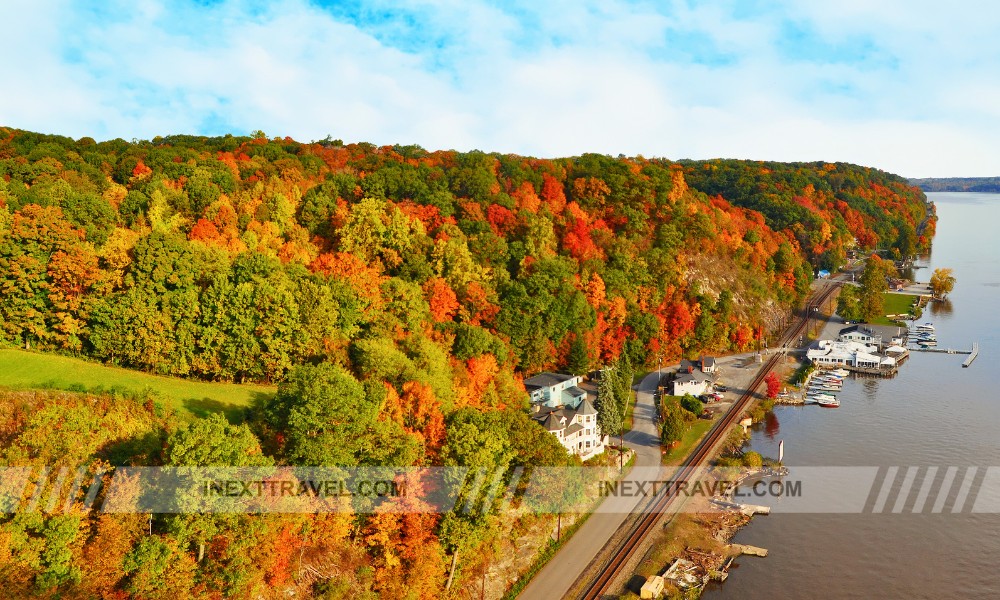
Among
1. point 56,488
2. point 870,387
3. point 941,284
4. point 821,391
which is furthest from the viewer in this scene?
point 941,284

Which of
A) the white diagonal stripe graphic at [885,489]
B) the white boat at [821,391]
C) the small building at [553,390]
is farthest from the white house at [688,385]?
the white diagonal stripe graphic at [885,489]

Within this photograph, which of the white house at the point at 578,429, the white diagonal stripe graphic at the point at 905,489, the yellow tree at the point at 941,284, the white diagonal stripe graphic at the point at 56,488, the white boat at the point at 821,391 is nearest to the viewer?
the white diagonal stripe graphic at the point at 56,488

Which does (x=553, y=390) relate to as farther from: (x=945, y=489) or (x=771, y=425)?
(x=945, y=489)

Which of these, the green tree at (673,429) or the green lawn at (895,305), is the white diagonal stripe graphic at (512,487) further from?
the green lawn at (895,305)

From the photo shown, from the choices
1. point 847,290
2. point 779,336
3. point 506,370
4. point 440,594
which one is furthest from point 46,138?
point 847,290

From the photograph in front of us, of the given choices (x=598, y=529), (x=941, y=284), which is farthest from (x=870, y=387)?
(x=941, y=284)

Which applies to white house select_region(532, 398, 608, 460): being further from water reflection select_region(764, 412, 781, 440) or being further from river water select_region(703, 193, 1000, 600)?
water reflection select_region(764, 412, 781, 440)

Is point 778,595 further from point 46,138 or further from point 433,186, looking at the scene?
point 46,138
